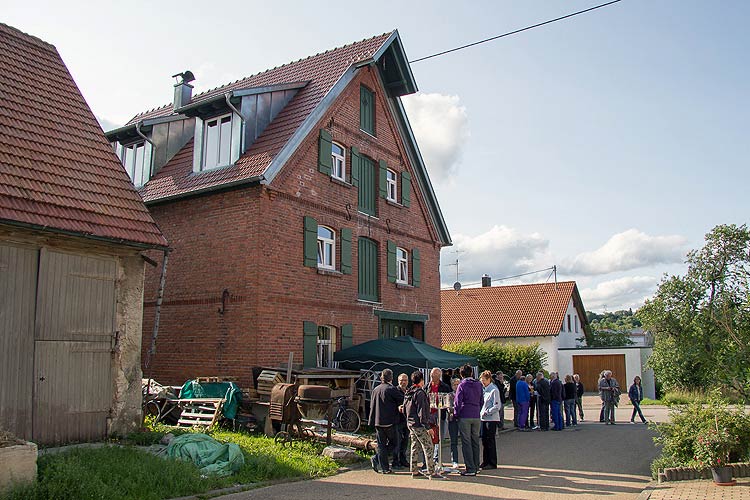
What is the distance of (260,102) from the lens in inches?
709

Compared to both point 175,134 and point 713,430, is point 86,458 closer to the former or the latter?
point 713,430

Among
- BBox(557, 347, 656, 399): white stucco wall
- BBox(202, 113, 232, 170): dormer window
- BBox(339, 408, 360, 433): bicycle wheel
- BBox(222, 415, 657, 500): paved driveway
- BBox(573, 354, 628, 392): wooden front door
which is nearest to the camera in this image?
BBox(222, 415, 657, 500): paved driveway

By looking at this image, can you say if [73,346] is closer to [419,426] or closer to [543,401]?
[419,426]

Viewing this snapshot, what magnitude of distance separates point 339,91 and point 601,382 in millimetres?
11455

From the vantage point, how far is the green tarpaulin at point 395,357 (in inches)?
630

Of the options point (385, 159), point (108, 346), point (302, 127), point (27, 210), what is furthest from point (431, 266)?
point (27, 210)

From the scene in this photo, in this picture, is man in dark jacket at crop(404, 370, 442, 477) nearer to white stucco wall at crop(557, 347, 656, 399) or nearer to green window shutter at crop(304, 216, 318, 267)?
green window shutter at crop(304, 216, 318, 267)

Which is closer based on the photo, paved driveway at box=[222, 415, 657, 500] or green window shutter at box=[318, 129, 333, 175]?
paved driveway at box=[222, 415, 657, 500]

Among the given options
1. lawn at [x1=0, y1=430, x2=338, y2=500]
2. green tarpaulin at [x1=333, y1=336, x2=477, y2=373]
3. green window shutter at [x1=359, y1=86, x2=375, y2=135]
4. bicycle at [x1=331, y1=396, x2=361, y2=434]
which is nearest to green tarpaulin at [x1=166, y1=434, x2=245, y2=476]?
lawn at [x1=0, y1=430, x2=338, y2=500]

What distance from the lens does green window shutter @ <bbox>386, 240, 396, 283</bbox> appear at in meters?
20.5

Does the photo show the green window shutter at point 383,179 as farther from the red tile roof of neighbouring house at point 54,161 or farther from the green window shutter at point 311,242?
the red tile roof of neighbouring house at point 54,161

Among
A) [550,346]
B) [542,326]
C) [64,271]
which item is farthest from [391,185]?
[550,346]

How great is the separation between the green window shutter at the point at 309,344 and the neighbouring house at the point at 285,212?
4 cm

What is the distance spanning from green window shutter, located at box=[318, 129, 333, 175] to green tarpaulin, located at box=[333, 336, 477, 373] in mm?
4655
